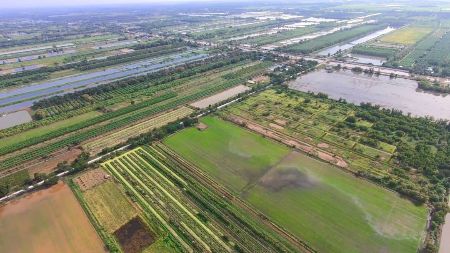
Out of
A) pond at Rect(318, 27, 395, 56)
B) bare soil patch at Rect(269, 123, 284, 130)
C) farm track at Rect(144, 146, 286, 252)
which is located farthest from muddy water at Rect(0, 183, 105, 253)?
pond at Rect(318, 27, 395, 56)

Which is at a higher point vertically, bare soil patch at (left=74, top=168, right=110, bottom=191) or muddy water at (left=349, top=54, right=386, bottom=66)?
bare soil patch at (left=74, top=168, right=110, bottom=191)

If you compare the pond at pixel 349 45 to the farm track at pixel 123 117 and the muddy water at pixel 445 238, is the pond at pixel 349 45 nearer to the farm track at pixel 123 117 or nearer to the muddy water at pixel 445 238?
the farm track at pixel 123 117

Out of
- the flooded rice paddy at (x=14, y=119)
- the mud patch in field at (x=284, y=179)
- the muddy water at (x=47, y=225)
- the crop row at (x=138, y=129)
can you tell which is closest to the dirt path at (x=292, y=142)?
the mud patch in field at (x=284, y=179)

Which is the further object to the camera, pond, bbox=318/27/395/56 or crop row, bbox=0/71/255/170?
pond, bbox=318/27/395/56

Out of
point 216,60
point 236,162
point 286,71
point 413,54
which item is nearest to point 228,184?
point 236,162

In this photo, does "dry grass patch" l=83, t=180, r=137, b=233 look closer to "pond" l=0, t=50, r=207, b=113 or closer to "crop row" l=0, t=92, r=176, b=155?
"crop row" l=0, t=92, r=176, b=155

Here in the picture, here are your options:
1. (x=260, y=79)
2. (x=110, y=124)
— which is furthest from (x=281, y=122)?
(x=110, y=124)

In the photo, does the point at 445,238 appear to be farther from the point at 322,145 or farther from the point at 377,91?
the point at 377,91
